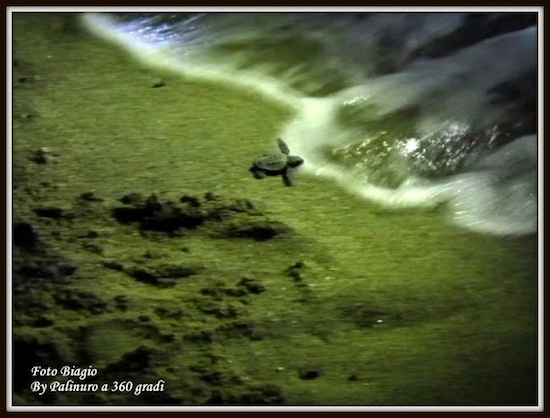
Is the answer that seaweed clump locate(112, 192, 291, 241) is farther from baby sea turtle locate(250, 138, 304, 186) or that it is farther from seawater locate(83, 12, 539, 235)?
seawater locate(83, 12, 539, 235)

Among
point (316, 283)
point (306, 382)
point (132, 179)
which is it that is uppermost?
point (132, 179)

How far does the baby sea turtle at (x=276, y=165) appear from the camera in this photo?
10.1 feet

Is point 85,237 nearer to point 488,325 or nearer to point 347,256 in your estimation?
point 347,256

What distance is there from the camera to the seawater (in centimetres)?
311

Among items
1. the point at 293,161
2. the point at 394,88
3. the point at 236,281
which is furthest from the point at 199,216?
the point at 394,88

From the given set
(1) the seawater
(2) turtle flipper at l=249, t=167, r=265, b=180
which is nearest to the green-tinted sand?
(2) turtle flipper at l=249, t=167, r=265, b=180

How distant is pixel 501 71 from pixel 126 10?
165 cm

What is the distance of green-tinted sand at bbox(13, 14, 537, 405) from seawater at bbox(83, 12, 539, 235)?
130mm

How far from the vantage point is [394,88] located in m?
3.21

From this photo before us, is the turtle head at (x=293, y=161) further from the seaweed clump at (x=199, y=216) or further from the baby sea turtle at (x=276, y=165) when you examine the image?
the seaweed clump at (x=199, y=216)

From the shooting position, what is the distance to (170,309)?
9.57ft

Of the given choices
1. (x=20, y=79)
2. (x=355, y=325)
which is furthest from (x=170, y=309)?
(x=20, y=79)

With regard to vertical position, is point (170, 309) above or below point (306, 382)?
above

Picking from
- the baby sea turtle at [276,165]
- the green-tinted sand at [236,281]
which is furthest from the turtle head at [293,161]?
the green-tinted sand at [236,281]
